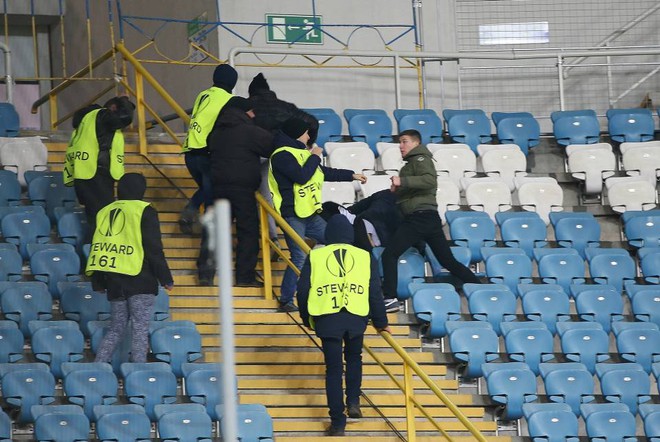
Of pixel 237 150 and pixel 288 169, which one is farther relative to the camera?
pixel 237 150

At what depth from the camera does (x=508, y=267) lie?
11.4m

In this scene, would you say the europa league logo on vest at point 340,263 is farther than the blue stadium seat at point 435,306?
No

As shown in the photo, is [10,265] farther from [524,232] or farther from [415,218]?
[524,232]

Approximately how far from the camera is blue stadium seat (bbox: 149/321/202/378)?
9.31m

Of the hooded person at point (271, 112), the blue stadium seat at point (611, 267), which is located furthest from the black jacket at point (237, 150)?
the blue stadium seat at point (611, 267)

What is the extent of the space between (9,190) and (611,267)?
4858 mm

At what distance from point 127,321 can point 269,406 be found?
3.67 ft

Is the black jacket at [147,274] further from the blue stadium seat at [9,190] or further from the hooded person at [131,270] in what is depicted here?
the blue stadium seat at [9,190]

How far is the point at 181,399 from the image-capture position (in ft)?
29.7

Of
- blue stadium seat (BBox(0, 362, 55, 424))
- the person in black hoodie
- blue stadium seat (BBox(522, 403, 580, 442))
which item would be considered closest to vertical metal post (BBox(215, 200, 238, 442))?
blue stadium seat (BBox(0, 362, 55, 424))

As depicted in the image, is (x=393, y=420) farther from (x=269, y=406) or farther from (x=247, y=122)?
(x=247, y=122)

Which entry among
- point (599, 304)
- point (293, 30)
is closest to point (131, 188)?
point (599, 304)

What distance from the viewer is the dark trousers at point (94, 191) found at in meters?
10.4

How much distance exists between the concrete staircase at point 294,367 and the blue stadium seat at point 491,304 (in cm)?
50
